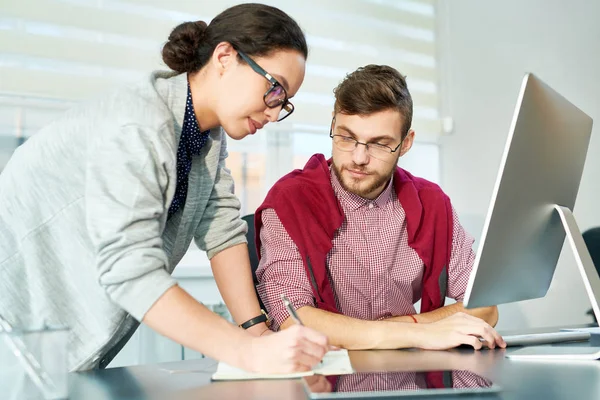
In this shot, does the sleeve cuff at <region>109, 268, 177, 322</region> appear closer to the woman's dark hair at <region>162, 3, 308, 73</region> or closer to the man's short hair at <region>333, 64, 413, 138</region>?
the woman's dark hair at <region>162, 3, 308, 73</region>

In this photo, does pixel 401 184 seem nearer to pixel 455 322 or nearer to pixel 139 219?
pixel 455 322

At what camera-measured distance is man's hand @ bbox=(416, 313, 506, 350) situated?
1.36 meters

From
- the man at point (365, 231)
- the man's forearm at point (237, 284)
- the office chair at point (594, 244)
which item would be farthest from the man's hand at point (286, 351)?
the office chair at point (594, 244)

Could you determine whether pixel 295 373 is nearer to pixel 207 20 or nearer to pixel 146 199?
pixel 146 199

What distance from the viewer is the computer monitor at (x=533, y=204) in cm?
106

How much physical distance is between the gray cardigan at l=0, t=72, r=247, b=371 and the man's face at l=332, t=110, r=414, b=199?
2.24 ft

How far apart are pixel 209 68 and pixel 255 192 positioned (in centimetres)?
169

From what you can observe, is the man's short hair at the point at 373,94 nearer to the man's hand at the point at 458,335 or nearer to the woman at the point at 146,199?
the woman at the point at 146,199

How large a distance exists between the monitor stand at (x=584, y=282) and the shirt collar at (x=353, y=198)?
678 millimetres

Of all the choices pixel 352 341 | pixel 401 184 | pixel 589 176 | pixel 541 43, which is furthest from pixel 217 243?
pixel 541 43

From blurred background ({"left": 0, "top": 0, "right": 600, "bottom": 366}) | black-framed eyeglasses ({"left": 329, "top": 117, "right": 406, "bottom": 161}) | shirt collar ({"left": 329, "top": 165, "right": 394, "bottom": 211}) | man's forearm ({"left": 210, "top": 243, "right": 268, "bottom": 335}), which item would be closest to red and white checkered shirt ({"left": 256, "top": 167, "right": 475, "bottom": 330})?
shirt collar ({"left": 329, "top": 165, "right": 394, "bottom": 211})

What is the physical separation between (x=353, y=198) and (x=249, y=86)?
2.44 ft

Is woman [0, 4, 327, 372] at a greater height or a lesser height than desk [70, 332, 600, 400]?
greater

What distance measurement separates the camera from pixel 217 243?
1.45 m
